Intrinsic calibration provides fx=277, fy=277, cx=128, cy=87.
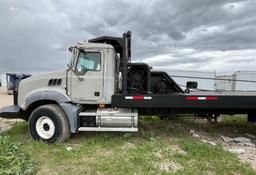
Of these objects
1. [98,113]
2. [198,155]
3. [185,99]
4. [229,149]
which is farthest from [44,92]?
[229,149]

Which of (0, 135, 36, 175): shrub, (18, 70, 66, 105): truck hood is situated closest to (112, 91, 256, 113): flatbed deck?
(18, 70, 66, 105): truck hood

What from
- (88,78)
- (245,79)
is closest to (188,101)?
(88,78)

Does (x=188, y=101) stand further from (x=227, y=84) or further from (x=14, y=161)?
(x=227, y=84)

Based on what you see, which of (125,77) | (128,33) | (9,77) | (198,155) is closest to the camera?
(198,155)

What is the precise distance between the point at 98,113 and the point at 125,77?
3.71ft

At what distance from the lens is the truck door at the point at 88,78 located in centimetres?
690

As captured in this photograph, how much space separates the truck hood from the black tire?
493mm

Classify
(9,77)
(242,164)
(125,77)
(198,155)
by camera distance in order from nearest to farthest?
(242,164) < (198,155) < (125,77) < (9,77)

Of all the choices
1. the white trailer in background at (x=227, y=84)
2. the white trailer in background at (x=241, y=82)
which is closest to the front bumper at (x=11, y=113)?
the white trailer in background at (x=241, y=82)

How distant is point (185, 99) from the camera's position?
675 centimetres

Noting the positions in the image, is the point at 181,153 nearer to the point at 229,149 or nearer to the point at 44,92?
the point at 229,149

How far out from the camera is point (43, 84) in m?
7.26

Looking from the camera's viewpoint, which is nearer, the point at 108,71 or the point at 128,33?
the point at 108,71

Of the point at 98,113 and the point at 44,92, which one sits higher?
the point at 44,92
